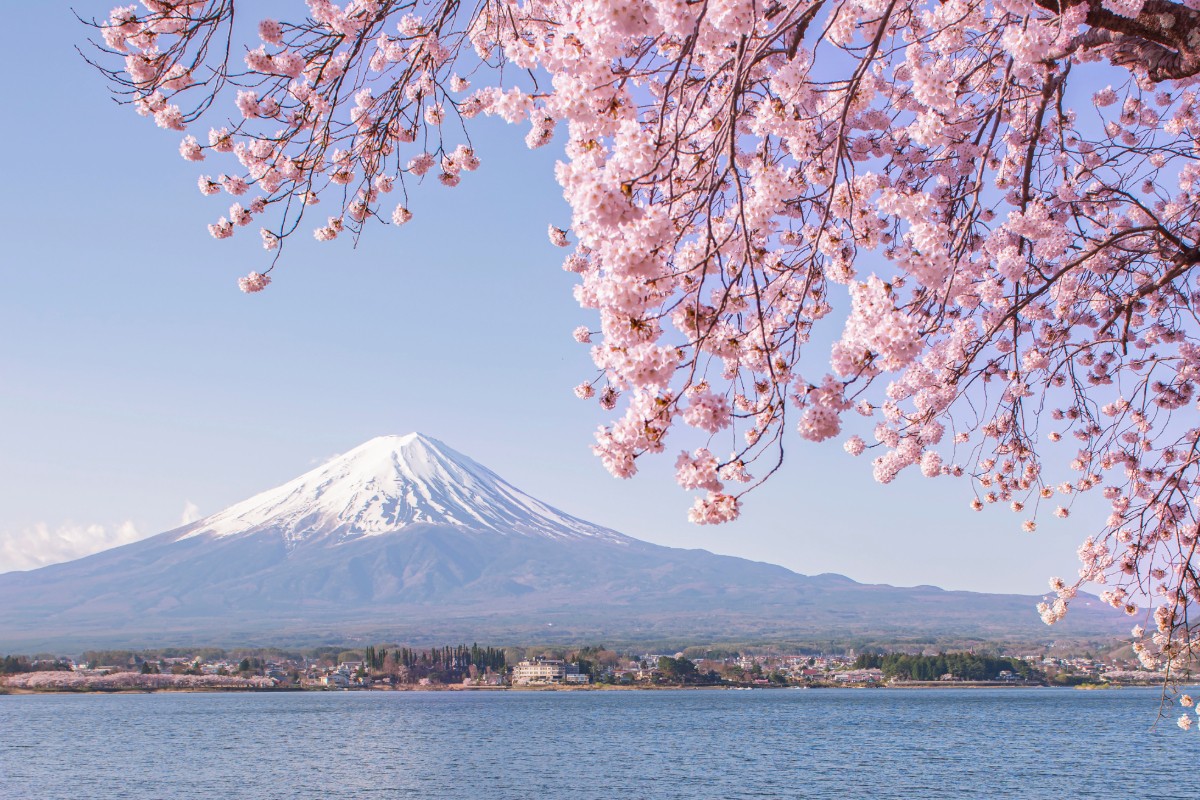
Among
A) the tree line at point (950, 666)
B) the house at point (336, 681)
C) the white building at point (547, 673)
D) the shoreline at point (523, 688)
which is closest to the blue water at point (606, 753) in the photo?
the tree line at point (950, 666)

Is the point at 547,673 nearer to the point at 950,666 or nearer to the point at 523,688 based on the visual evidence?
the point at 523,688

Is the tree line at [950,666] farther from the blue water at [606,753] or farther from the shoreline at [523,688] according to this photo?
the blue water at [606,753]

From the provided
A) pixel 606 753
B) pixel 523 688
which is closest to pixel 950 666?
pixel 523 688

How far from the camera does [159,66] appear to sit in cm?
554

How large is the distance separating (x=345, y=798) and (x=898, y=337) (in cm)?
3084

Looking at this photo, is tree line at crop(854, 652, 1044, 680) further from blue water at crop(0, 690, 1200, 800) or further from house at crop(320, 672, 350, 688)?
house at crop(320, 672, 350, 688)

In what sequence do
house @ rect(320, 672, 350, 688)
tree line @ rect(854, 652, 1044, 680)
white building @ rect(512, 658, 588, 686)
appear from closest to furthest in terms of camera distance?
tree line @ rect(854, 652, 1044, 680)
white building @ rect(512, 658, 588, 686)
house @ rect(320, 672, 350, 688)

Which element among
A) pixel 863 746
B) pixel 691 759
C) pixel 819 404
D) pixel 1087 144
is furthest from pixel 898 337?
pixel 863 746

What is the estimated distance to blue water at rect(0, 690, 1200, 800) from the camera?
105 ft

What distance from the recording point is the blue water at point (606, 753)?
31.9 m

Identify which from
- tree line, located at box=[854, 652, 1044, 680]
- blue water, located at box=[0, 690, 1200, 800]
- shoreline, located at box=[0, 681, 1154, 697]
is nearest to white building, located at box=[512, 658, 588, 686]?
shoreline, located at box=[0, 681, 1154, 697]

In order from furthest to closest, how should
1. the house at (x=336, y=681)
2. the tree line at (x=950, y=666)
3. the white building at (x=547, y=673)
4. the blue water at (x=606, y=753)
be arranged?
the house at (x=336, y=681), the white building at (x=547, y=673), the tree line at (x=950, y=666), the blue water at (x=606, y=753)

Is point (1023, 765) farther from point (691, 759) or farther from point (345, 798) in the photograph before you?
point (345, 798)

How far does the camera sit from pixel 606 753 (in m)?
43.0
